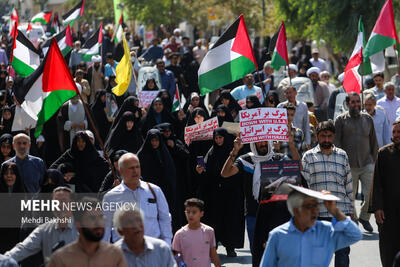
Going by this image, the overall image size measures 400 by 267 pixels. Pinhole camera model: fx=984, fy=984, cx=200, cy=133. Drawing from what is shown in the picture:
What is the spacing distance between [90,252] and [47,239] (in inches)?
47.4

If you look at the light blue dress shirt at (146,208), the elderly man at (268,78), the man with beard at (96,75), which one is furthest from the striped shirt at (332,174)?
the man with beard at (96,75)

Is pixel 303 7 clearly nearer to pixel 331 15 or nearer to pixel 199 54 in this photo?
pixel 331 15

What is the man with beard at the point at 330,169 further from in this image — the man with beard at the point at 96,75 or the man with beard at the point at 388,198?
the man with beard at the point at 96,75

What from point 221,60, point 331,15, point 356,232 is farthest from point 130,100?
point 331,15

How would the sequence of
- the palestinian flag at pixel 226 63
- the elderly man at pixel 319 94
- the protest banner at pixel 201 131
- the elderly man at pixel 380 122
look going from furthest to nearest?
the elderly man at pixel 319 94 < the elderly man at pixel 380 122 < the protest banner at pixel 201 131 < the palestinian flag at pixel 226 63

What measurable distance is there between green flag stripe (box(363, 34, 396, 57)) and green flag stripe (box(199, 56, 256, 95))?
2.76 m

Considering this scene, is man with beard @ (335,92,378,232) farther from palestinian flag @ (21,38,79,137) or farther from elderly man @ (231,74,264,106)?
elderly man @ (231,74,264,106)

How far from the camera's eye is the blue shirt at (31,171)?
905 cm

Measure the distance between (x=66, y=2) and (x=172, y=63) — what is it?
33.3m

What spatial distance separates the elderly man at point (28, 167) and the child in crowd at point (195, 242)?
159 centimetres

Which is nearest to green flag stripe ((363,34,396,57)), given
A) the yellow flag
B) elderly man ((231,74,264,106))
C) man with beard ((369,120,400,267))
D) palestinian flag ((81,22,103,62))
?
elderly man ((231,74,264,106))

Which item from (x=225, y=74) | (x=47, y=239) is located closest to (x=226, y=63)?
(x=225, y=74)

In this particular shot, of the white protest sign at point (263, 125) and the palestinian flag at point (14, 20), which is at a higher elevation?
the palestinian flag at point (14, 20)

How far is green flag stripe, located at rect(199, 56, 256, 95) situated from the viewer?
11.6 metres
